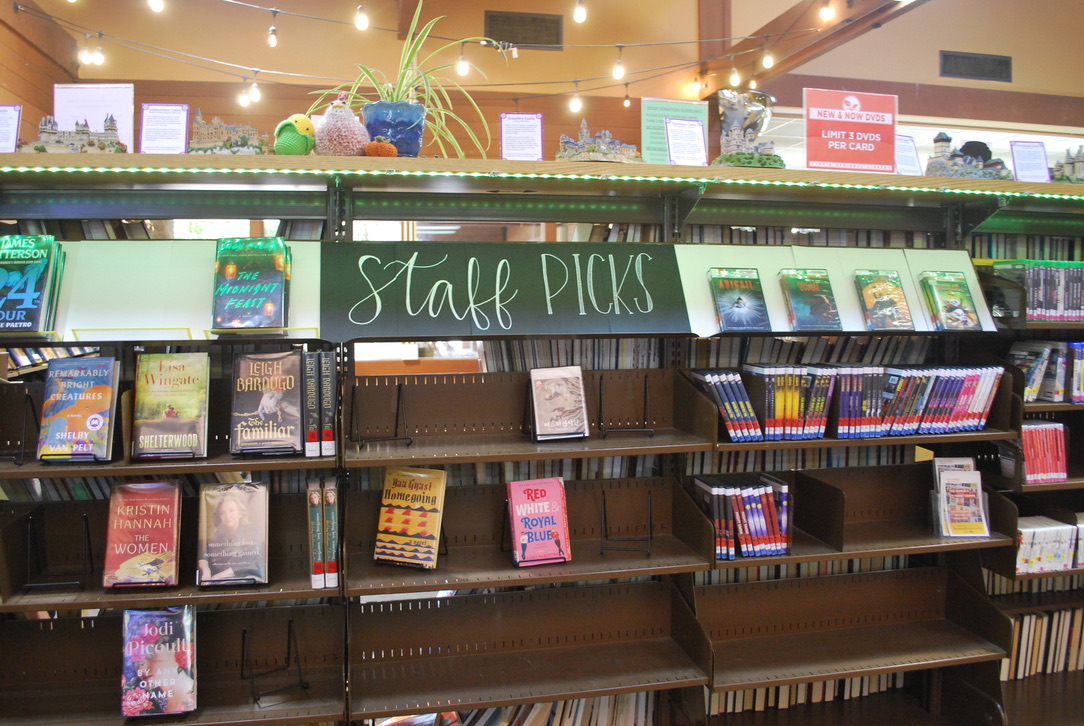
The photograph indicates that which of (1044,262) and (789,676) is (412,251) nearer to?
(789,676)

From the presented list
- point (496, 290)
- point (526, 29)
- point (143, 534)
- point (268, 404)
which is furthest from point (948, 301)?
point (526, 29)

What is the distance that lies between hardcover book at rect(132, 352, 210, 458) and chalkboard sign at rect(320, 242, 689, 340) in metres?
0.42

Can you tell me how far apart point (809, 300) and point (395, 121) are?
1.53 metres

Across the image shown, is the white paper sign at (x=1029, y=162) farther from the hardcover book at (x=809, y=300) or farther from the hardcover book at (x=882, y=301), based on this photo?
the hardcover book at (x=809, y=300)

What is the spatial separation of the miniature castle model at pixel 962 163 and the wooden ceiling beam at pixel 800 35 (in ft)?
6.58

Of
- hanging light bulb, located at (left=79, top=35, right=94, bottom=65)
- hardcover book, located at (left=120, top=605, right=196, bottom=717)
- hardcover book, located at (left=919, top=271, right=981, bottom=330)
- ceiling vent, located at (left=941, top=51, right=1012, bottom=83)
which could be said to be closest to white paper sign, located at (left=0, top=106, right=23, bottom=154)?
hardcover book, located at (left=120, top=605, right=196, bottom=717)

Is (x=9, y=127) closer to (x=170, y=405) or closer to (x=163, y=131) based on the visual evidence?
(x=163, y=131)

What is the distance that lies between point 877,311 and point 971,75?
5.40 m

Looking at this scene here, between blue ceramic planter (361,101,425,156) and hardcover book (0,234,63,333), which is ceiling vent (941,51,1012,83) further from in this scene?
hardcover book (0,234,63,333)

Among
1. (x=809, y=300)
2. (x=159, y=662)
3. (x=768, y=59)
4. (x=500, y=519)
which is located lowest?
(x=159, y=662)

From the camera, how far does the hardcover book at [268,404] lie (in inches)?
81.7

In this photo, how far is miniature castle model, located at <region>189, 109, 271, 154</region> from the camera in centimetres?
204

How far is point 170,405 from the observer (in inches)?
81.8

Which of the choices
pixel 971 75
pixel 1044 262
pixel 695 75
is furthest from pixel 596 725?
pixel 971 75
